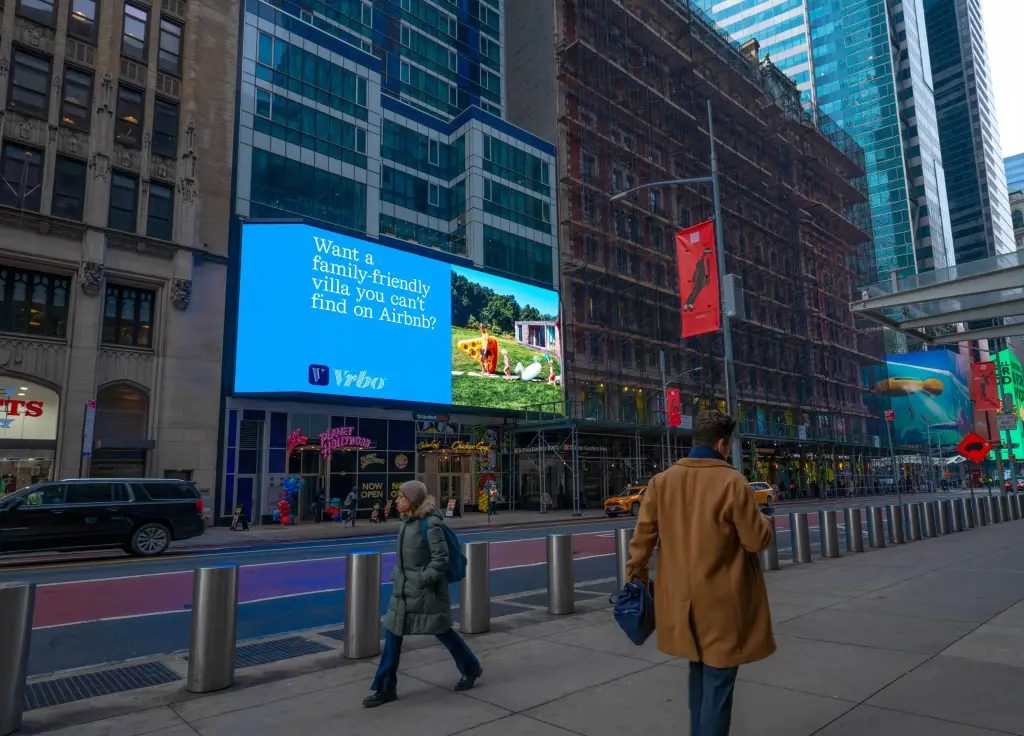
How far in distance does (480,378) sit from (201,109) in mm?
18228

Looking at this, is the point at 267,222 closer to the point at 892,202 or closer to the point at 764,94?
the point at 764,94

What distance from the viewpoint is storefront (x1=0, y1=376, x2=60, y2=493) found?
2414cm

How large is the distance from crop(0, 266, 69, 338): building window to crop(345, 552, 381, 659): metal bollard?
81.2 ft

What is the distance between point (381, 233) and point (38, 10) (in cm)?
1756

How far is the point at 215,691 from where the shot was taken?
5.40 meters

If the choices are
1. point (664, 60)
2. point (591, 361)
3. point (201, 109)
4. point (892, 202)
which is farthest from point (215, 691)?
point (892, 202)

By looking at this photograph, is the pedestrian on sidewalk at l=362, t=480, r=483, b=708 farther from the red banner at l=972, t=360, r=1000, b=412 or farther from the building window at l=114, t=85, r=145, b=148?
the building window at l=114, t=85, r=145, b=148

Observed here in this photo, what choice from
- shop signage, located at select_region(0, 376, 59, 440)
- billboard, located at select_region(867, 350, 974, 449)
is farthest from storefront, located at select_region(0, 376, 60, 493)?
billboard, located at select_region(867, 350, 974, 449)

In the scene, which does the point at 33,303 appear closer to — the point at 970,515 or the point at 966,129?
the point at 970,515

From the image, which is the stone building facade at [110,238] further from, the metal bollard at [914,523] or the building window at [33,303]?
the metal bollard at [914,523]

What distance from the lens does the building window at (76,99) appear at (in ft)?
88.3

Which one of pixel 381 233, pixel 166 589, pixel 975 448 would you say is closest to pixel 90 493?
pixel 166 589

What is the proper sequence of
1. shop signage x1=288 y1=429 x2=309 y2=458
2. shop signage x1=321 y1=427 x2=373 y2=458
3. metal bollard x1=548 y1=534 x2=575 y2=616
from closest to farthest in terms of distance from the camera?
metal bollard x1=548 y1=534 x2=575 y2=616
shop signage x1=288 y1=429 x2=309 y2=458
shop signage x1=321 y1=427 x2=373 y2=458

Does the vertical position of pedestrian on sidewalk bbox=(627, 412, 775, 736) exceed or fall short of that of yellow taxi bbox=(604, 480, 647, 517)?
it exceeds it
